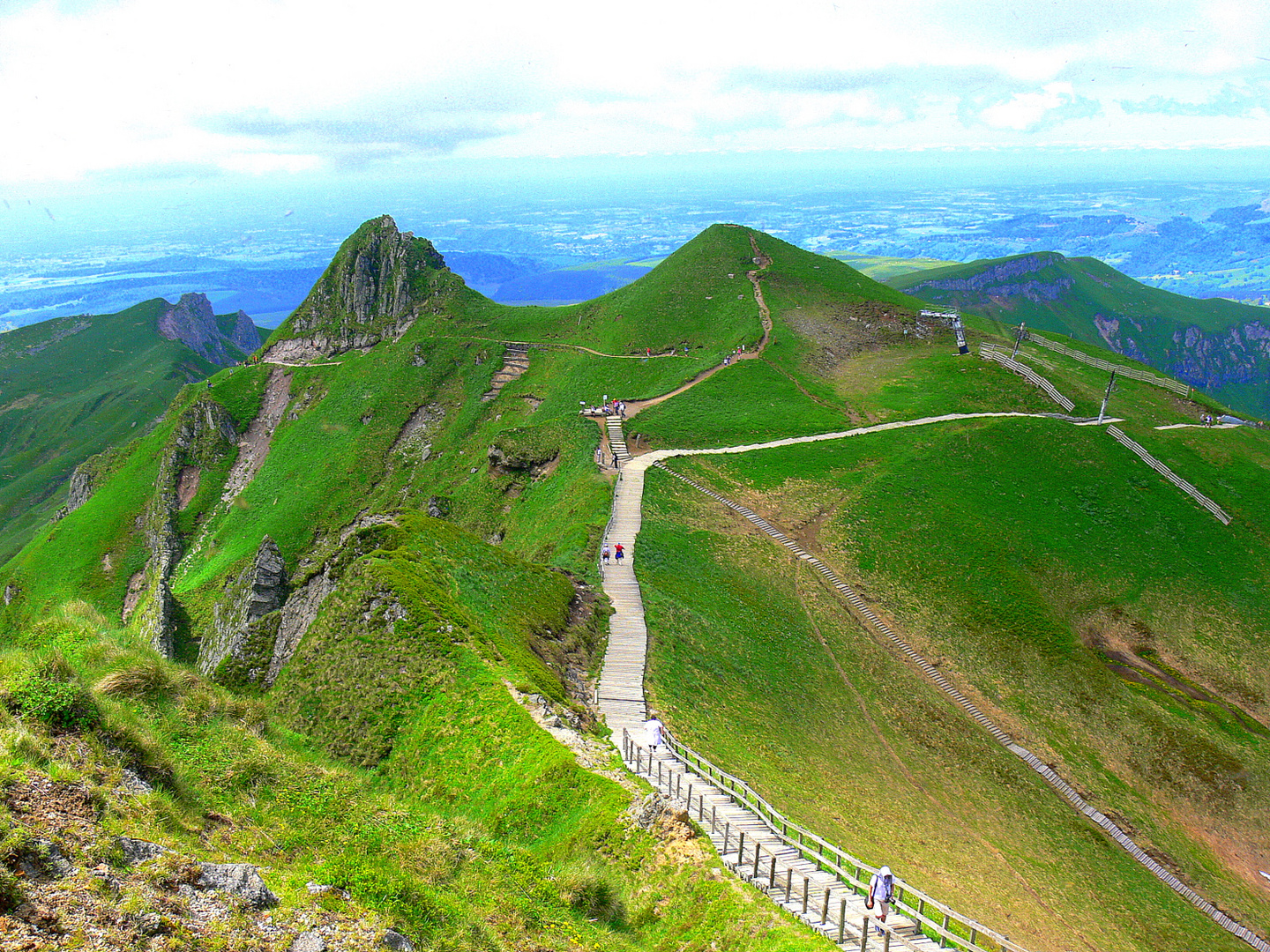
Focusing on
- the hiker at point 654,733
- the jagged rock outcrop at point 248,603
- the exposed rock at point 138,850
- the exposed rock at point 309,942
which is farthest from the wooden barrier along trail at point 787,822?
the jagged rock outcrop at point 248,603

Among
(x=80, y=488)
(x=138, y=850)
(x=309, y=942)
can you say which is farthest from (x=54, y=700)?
(x=80, y=488)

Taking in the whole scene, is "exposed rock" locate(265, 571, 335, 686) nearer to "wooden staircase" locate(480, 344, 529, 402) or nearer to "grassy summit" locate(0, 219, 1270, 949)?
"grassy summit" locate(0, 219, 1270, 949)

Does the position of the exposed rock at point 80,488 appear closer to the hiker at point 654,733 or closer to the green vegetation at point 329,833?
the green vegetation at point 329,833

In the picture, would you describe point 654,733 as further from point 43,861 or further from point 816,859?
point 43,861

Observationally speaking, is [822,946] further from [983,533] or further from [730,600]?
[983,533]

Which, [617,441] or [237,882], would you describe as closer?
[237,882]

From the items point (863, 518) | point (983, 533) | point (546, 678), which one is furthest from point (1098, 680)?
point (546, 678)
